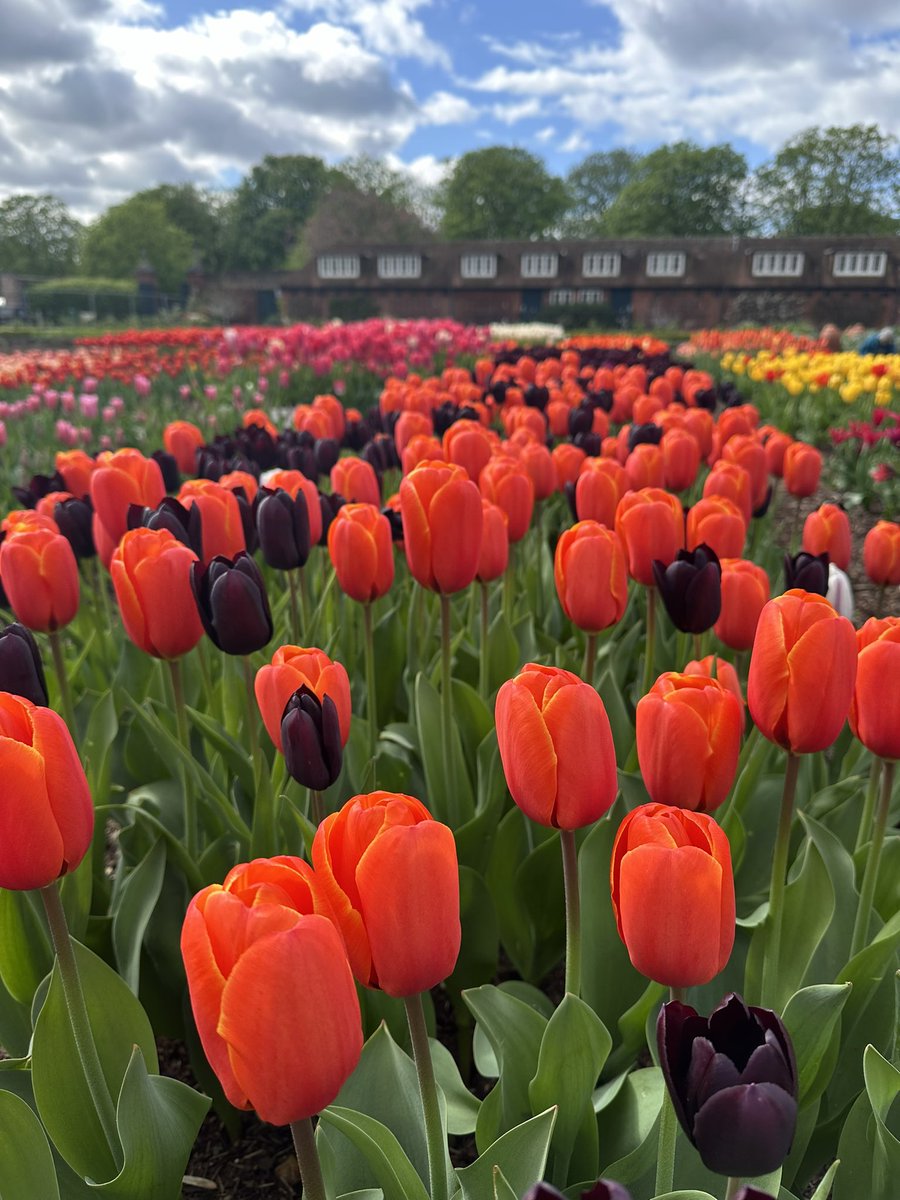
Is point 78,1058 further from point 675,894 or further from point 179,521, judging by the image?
point 179,521

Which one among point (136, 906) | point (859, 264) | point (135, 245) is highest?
point (135, 245)

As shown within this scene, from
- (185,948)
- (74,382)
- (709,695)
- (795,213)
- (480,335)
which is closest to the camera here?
(185,948)

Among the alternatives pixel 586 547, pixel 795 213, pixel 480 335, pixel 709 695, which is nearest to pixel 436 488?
pixel 586 547

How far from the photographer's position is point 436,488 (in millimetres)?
1820

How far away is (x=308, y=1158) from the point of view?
0.83 meters

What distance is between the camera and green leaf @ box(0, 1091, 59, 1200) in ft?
3.46

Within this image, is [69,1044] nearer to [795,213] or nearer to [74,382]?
[74,382]

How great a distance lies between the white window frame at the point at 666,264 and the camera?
1742 inches

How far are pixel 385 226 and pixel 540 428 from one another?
6043 cm

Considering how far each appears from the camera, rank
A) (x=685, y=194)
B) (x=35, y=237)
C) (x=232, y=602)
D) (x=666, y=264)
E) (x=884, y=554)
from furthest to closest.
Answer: (x=35, y=237)
(x=685, y=194)
(x=666, y=264)
(x=884, y=554)
(x=232, y=602)

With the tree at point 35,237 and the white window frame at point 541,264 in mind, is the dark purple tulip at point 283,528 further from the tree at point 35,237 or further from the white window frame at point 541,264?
the tree at point 35,237

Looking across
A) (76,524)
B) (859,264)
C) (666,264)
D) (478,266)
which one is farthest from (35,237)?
(76,524)

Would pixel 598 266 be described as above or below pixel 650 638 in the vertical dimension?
above

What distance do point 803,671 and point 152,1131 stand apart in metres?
1.09
